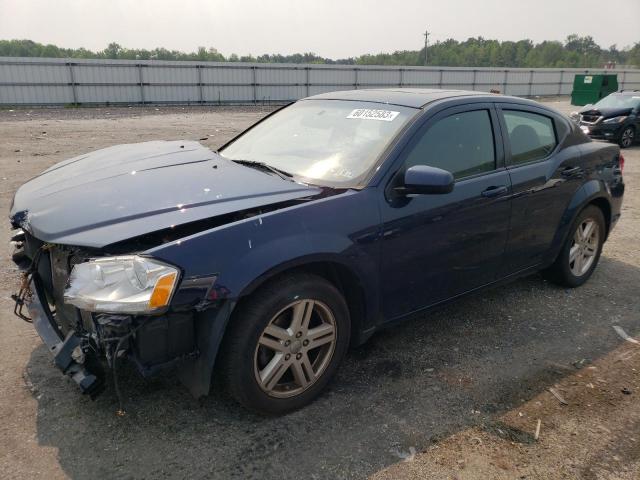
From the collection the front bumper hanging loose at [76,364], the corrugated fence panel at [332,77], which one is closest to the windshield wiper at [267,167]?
the front bumper hanging loose at [76,364]

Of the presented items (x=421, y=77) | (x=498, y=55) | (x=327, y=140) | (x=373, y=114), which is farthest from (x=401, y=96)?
(x=498, y=55)

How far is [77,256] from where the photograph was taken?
2.47m

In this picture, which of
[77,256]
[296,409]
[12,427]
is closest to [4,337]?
[12,427]

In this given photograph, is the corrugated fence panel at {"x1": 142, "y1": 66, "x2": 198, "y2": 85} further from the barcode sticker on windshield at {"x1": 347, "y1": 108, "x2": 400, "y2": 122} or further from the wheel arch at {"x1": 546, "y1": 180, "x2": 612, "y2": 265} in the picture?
the wheel arch at {"x1": 546, "y1": 180, "x2": 612, "y2": 265}

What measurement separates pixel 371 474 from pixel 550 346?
6.19 ft

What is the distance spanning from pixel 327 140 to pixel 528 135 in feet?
5.38

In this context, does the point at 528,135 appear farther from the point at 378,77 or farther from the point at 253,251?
the point at 378,77

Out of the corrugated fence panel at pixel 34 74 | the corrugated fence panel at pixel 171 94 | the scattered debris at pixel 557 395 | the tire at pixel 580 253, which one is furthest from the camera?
the corrugated fence panel at pixel 171 94

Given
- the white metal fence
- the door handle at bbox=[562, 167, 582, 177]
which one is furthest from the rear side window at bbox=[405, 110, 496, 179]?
the white metal fence

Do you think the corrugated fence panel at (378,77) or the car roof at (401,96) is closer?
the car roof at (401,96)

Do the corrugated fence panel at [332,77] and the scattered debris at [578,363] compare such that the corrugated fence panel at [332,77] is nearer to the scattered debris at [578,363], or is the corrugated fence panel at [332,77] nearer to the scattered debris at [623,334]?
the scattered debris at [623,334]

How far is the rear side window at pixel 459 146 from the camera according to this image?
3.16 meters

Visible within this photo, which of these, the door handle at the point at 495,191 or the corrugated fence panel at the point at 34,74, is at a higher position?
the corrugated fence panel at the point at 34,74

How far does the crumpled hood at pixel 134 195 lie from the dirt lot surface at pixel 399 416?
0.96m
